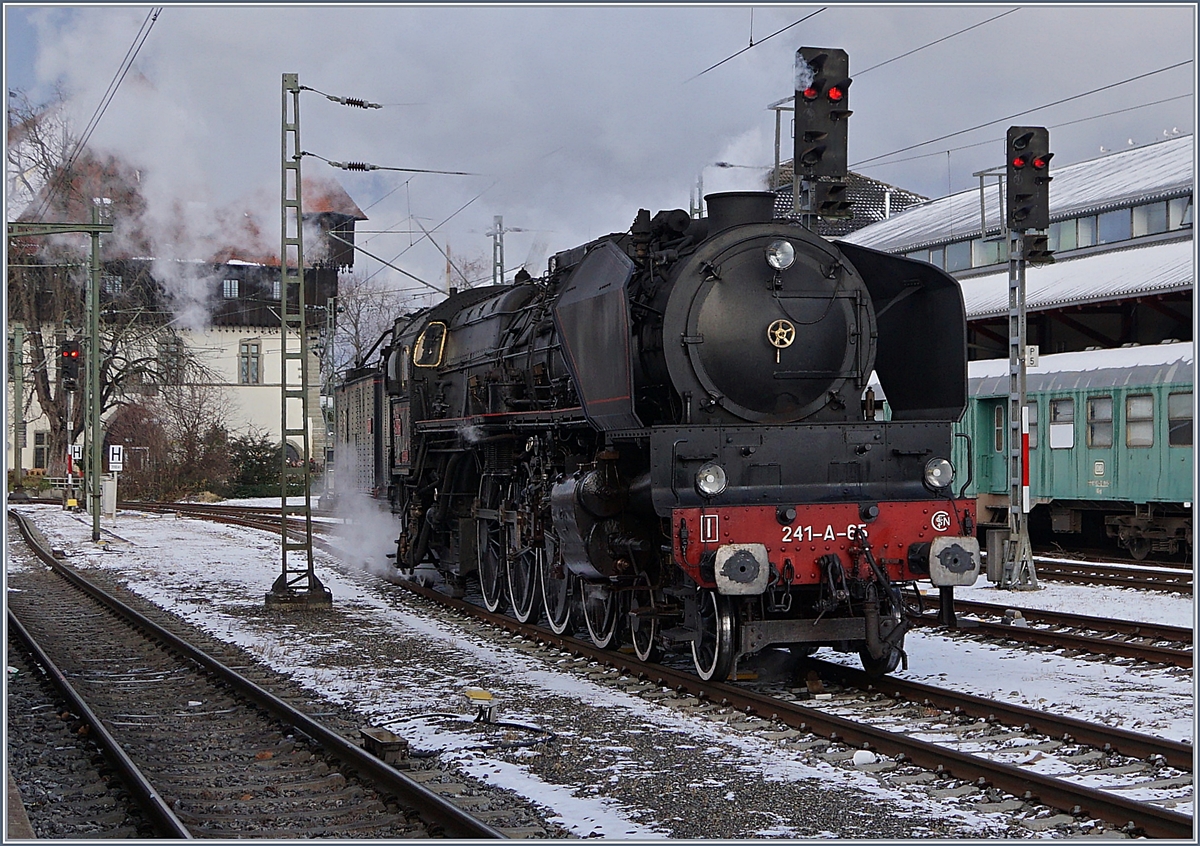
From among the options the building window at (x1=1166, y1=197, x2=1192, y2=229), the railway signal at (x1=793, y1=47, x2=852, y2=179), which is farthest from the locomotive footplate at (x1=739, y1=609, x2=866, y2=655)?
the building window at (x1=1166, y1=197, x2=1192, y2=229)

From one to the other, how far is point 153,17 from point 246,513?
81.1ft

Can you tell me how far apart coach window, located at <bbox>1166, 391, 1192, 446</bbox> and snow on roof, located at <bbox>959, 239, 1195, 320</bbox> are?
3325 millimetres

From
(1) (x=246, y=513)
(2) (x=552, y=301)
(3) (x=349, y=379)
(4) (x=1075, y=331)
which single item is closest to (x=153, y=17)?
(2) (x=552, y=301)

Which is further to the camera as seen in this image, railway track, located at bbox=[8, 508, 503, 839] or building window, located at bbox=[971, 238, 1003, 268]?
building window, located at bbox=[971, 238, 1003, 268]

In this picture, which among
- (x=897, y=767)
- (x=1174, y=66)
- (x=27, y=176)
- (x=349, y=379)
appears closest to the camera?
(x=897, y=767)

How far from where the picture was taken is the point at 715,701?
842cm

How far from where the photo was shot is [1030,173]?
46.2 feet

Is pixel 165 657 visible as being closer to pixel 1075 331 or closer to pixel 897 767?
pixel 897 767

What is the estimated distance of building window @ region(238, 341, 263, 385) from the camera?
2293 inches

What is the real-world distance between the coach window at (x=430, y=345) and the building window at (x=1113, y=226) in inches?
733

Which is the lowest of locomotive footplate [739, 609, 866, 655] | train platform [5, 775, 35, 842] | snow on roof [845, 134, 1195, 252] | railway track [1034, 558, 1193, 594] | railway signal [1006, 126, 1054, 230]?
train platform [5, 775, 35, 842]

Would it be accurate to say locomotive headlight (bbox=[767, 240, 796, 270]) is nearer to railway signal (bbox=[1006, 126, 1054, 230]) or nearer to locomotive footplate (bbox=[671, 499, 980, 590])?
locomotive footplate (bbox=[671, 499, 980, 590])

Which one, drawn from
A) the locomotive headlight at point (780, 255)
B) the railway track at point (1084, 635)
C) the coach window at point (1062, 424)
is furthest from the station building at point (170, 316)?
the locomotive headlight at point (780, 255)

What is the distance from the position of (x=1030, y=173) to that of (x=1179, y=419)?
5.65 m
